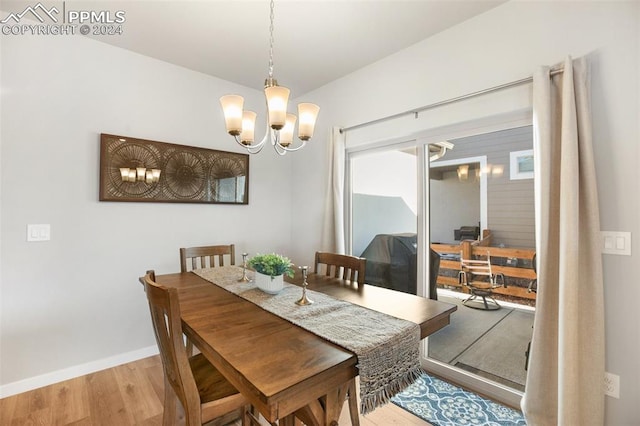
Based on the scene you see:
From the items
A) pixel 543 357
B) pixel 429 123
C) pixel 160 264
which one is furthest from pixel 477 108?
pixel 160 264

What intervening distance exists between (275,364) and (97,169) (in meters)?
2.44

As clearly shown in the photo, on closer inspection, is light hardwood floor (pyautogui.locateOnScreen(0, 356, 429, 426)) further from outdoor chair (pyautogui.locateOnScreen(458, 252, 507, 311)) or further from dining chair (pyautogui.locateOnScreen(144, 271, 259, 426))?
outdoor chair (pyautogui.locateOnScreen(458, 252, 507, 311))

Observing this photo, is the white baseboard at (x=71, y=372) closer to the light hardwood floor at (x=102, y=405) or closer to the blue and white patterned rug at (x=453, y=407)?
the light hardwood floor at (x=102, y=405)

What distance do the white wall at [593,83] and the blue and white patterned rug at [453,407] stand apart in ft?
1.77

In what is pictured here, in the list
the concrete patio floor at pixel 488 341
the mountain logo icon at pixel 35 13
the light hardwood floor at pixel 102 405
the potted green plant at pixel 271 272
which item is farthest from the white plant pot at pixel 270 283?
the mountain logo icon at pixel 35 13

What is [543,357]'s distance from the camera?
5.70 ft

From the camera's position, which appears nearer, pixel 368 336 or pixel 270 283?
pixel 368 336

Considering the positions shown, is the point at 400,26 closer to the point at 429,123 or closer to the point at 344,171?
the point at 429,123

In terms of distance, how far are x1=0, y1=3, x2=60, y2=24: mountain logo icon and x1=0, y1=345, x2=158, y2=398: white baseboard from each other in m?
2.61

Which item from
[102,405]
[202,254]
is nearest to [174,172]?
[202,254]

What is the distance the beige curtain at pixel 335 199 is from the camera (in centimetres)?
302

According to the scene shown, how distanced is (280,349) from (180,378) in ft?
1.47

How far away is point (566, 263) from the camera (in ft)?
5.21

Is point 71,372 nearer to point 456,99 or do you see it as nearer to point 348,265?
point 348,265
